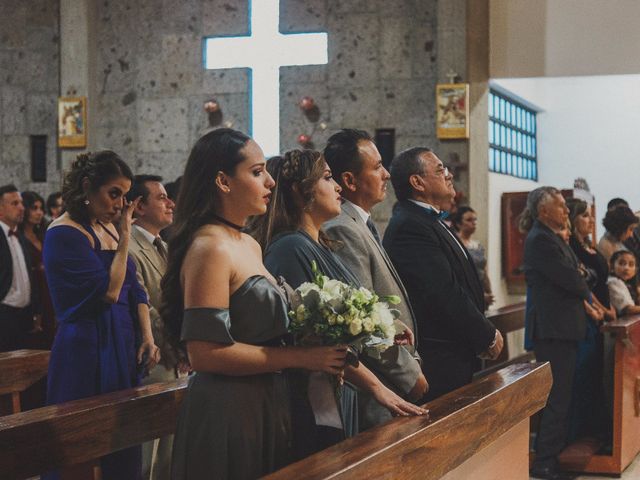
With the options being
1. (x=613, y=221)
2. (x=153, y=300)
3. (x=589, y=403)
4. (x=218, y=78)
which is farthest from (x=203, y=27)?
(x=153, y=300)

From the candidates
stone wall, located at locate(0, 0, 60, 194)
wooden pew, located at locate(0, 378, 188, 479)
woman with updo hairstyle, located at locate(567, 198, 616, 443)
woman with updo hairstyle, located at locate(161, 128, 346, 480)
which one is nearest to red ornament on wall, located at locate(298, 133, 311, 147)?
stone wall, located at locate(0, 0, 60, 194)

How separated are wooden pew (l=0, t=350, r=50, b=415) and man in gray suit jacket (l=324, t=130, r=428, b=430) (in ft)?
5.38

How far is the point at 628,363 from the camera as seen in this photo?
20.2 feet

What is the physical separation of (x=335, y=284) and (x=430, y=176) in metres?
1.75

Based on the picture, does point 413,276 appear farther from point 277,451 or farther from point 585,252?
point 585,252

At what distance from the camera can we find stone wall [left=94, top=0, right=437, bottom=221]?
9.95 m

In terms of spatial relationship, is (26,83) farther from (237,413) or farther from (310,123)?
(237,413)

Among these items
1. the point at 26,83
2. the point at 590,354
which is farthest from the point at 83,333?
the point at 26,83

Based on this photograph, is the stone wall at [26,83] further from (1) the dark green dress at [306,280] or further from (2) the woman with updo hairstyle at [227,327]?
(2) the woman with updo hairstyle at [227,327]

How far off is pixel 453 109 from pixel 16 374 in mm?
5913

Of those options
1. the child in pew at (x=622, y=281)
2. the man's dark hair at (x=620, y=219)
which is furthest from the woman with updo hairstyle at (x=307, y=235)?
the man's dark hair at (x=620, y=219)

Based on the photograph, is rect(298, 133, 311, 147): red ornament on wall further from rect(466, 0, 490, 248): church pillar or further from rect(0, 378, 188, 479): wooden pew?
rect(0, 378, 188, 479): wooden pew

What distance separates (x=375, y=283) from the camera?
358cm

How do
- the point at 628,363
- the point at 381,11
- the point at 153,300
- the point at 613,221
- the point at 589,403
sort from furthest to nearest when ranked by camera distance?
the point at 381,11 < the point at 613,221 < the point at 589,403 < the point at 628,363 < the point at 153,300
